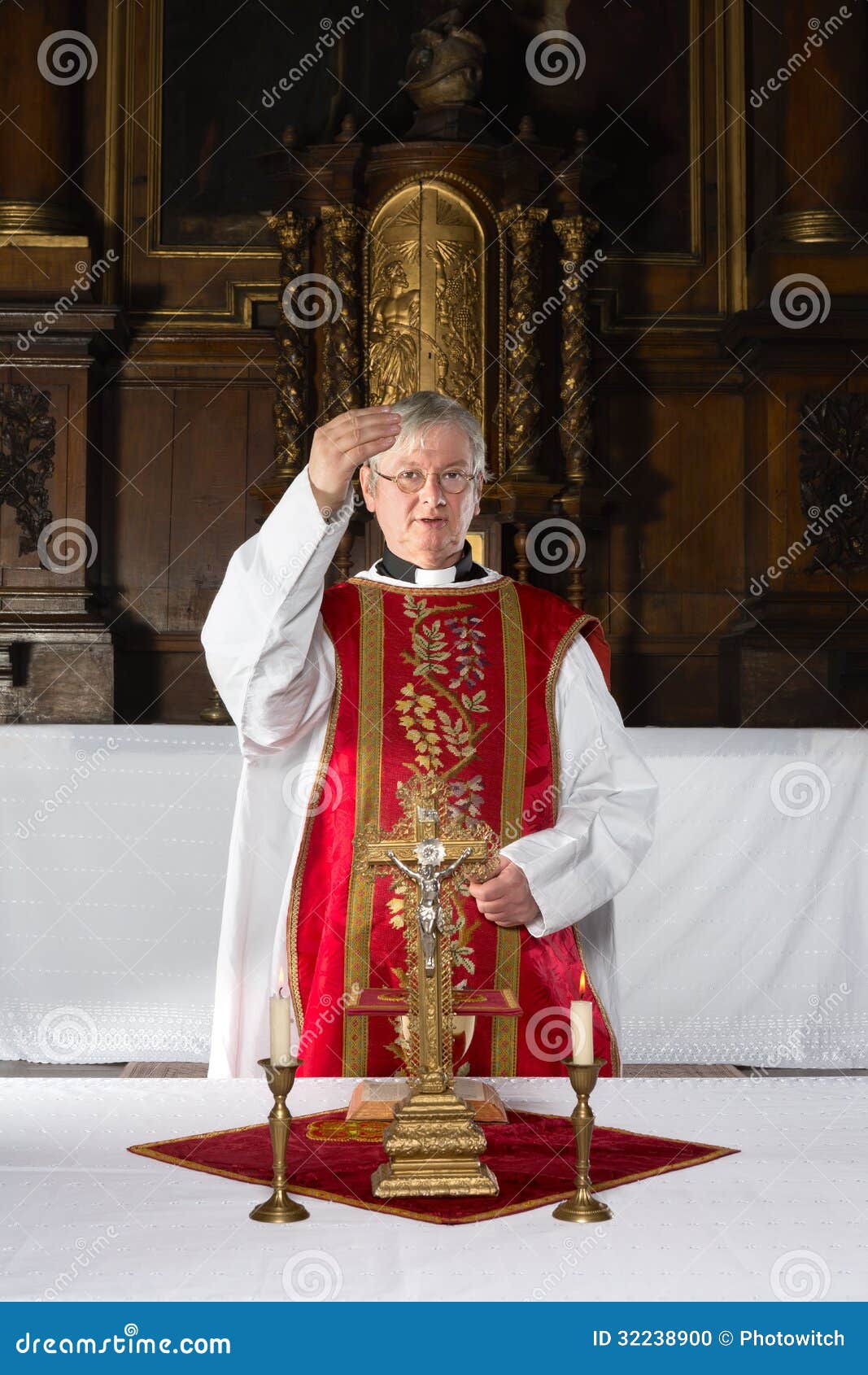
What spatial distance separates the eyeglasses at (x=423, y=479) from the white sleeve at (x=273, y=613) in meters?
0.18

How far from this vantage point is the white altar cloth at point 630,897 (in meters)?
4.73

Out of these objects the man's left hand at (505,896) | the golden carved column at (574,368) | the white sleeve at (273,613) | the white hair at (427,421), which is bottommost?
the man's left hand at (505,896)

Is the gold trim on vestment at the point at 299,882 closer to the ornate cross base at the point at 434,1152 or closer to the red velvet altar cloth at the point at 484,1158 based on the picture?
the red velvet altar cloth at the point at 484,1158

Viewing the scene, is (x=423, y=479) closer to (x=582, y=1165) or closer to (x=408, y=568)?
(x=408, y=568)

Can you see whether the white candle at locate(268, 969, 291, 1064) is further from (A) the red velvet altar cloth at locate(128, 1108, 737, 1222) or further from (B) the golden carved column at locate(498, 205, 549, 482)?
(B) the golden carved column at locate(498, 205, 549, 482)

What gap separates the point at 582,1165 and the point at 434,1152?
16 cm

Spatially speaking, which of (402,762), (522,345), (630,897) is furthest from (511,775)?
(522,345)

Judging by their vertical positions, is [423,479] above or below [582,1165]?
above

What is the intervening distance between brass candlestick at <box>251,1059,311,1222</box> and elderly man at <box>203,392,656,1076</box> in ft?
2.67

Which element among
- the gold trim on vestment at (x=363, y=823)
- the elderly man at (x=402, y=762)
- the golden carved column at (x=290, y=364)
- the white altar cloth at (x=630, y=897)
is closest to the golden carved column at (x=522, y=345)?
the golden carved column at (x=290, y=364)

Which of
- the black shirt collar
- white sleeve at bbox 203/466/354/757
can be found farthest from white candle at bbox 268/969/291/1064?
the black shirt collar

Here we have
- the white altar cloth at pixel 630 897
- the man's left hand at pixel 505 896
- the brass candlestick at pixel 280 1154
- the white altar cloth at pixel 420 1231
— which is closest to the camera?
the white altar cloth at pixel 420 1231

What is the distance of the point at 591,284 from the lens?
6.98 m

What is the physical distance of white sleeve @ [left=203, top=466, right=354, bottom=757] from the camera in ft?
7.82
